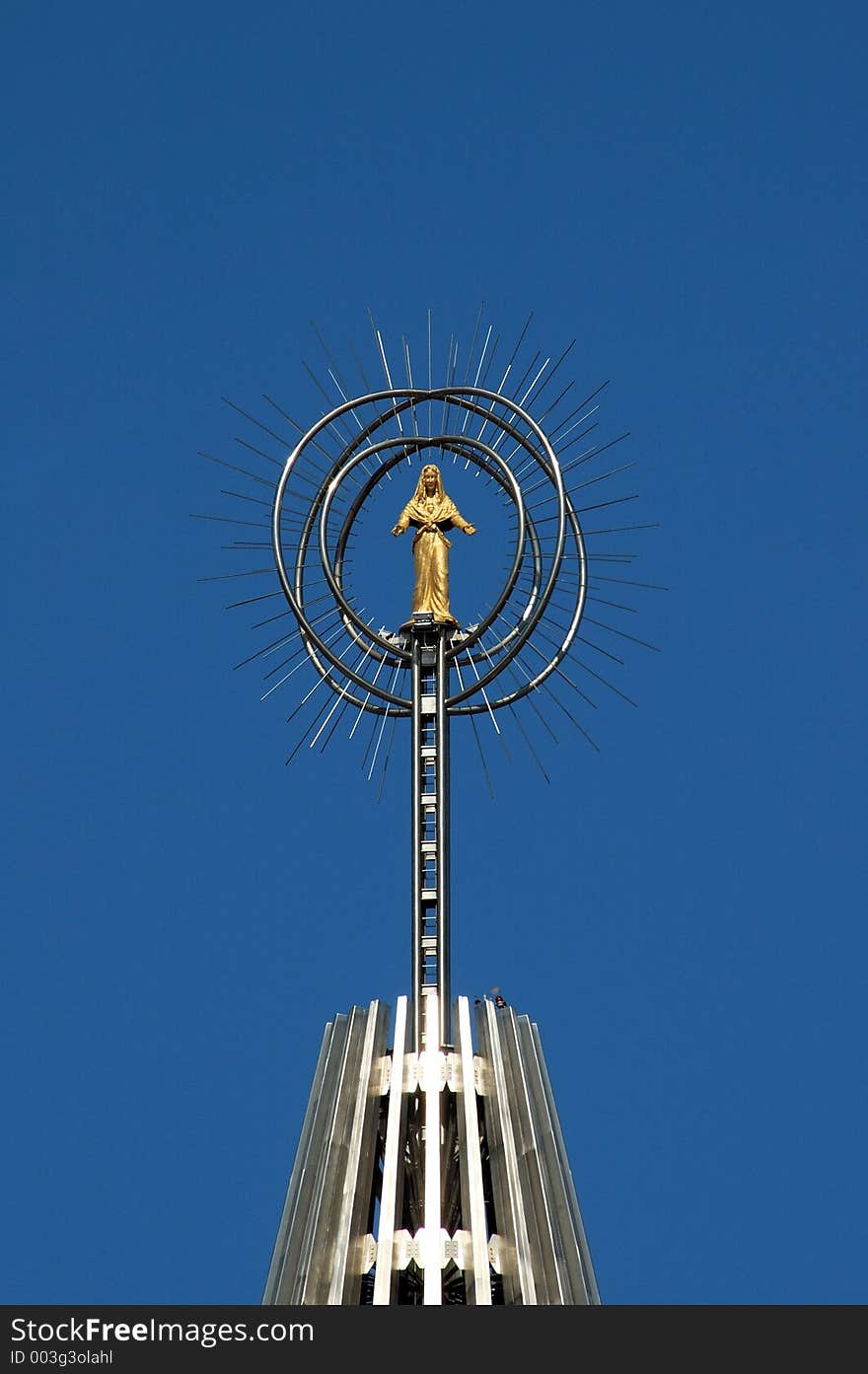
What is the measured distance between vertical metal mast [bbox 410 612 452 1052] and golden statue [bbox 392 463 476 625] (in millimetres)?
290

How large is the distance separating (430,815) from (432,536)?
158 inches

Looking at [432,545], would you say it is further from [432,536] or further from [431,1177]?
[431,1177]

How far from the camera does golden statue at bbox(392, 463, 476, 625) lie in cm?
3800

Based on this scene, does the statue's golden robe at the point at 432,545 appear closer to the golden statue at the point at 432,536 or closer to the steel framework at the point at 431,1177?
the golden statue at the point at 432,536

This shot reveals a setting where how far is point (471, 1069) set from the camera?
3466 cm

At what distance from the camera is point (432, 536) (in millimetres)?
38438

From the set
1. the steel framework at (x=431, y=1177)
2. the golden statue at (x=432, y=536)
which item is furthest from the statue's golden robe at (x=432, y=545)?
the steel framework at (x=431, y=1177)

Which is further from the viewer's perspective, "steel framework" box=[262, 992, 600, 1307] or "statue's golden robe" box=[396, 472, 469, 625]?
"statue's golden robe" box=[396, 472, 469, 625]

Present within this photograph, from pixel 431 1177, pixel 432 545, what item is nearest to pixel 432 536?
pixel 432 545

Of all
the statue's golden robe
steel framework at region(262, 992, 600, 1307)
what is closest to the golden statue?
the statue's golden robe

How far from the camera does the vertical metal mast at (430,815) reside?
118 ft

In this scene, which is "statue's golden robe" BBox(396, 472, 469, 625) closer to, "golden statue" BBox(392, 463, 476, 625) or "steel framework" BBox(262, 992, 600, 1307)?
"golden statue" BBox(392, 463, 476, 625)

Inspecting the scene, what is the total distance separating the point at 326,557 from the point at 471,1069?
758 centimetres
